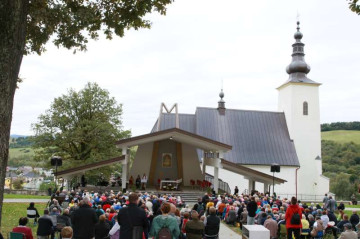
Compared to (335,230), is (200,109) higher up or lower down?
higher up

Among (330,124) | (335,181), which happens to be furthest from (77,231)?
(330,124)

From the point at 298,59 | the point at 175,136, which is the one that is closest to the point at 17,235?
the point at 175,136

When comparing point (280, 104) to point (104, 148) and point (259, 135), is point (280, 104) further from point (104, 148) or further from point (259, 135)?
point (104, 148)

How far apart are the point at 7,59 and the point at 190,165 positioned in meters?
24.3

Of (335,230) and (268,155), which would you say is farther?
(268,155)

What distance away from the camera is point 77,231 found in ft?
23.0

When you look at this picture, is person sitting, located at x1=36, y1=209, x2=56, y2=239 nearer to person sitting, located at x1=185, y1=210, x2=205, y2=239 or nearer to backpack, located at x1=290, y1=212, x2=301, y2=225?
person sitting, located at x1=185, y1=210, x2=205, y2=239

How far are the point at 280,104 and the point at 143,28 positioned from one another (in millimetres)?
34841

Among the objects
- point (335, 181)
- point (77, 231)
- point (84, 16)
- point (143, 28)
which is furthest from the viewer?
point (335, 181)

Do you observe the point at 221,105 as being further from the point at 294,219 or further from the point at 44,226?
the point at 44,226

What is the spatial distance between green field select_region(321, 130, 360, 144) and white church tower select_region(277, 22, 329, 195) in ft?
156

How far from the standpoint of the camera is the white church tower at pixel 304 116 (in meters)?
37.9

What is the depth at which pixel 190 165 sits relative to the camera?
2925 cm

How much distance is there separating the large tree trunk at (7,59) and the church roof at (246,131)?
1225 inches
